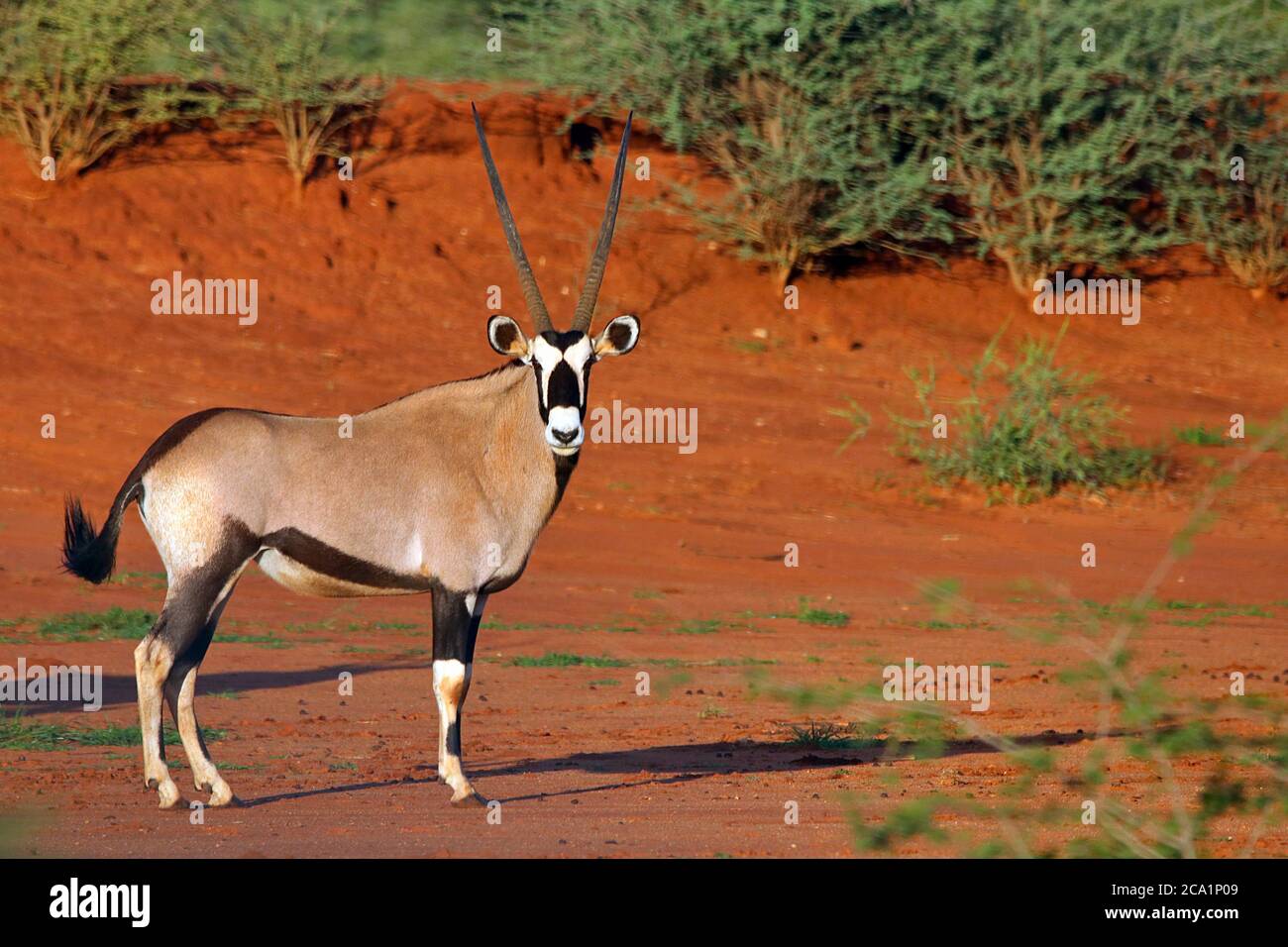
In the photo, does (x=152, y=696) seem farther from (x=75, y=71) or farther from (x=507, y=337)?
(x=75, y=71)

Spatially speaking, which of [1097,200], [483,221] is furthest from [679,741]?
[1097,200]

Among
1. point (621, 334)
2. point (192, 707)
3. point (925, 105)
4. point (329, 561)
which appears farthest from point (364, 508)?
point (925, 105)

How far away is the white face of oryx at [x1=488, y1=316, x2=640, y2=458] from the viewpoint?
286 inches

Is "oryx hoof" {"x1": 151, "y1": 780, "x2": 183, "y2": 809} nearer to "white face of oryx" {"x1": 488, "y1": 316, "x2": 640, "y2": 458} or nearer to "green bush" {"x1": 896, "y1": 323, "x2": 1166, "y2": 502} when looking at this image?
"white face of oryx" {"x1": 488, "y1": 316, "x2": 640, "y2": 458}

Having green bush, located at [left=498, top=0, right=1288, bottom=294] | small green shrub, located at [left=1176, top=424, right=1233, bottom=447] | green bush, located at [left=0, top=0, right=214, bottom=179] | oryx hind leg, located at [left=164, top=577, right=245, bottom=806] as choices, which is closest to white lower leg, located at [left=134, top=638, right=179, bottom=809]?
oryx hind leg, located at [left=164, top=577, right=245, bottom=806]

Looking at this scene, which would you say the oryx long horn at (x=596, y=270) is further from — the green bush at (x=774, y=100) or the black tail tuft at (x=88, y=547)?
the green bush at (x=774, y=100)

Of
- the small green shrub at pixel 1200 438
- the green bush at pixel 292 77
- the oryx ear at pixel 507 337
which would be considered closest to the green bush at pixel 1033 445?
the small green shrub at pixel 1200 438

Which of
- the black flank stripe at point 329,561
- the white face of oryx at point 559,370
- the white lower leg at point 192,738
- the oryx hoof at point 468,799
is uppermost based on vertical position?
the white face of oryx at point 559,370

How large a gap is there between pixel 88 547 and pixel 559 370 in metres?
2.19

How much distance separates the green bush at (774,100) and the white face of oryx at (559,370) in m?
14.6

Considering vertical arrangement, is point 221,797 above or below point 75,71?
below

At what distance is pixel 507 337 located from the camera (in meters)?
7.70

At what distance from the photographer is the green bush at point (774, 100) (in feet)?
72.0

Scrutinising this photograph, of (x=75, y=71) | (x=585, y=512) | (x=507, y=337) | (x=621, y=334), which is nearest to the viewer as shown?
(x=507, y=337)
